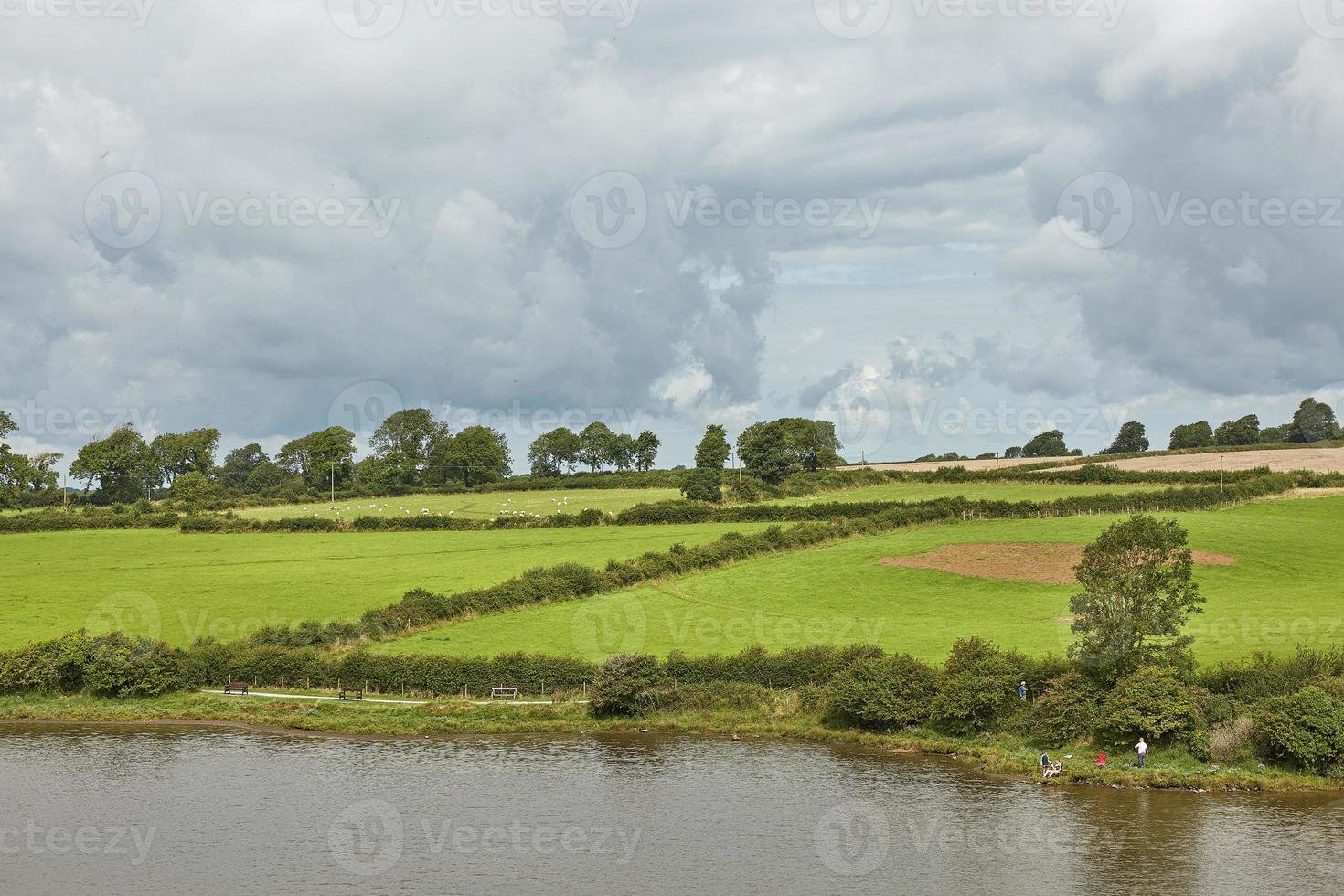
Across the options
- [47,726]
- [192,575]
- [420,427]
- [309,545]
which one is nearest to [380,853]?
[47,726]

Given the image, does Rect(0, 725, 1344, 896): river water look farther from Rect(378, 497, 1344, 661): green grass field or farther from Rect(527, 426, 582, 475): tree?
Rect(527, 426, 582, 475): tree

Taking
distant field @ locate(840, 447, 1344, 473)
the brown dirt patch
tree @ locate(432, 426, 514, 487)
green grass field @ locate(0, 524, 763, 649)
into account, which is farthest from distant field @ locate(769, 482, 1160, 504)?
tree @ locate(432, 426, 514, 487)

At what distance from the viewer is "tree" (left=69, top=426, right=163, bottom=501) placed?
166250 millimetres

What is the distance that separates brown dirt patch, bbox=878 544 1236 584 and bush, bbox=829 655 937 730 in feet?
99.7

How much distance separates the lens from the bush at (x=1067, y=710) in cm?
5534

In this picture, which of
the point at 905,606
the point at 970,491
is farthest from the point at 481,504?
the point at 905,606

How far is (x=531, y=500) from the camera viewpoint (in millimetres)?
144750

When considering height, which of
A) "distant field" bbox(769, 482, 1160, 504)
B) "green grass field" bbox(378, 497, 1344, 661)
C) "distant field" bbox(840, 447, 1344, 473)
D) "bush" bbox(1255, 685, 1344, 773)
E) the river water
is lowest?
the river water

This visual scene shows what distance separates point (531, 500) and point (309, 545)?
117ft

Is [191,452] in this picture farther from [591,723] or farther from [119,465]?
[591,723]

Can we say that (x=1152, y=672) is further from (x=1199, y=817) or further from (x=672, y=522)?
(x=672, y=522)

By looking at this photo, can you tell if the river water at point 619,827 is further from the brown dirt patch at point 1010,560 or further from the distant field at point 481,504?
the distant field at point 481,504

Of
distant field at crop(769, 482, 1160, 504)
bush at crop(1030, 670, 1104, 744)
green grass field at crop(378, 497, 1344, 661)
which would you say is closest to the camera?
bush at crop(1030, 670, 1104, 744)

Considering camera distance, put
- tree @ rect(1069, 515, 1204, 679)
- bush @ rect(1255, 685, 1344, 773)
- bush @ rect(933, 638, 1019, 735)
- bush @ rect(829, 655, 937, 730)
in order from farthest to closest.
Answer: bush @ rect(829, 655, 937, 730)
bush @ rect(933, 638, 1019, 735)
tree @ rect(1069, 515, 1204, 679)
bush @ rect(1255, 685, 1344, 773)
